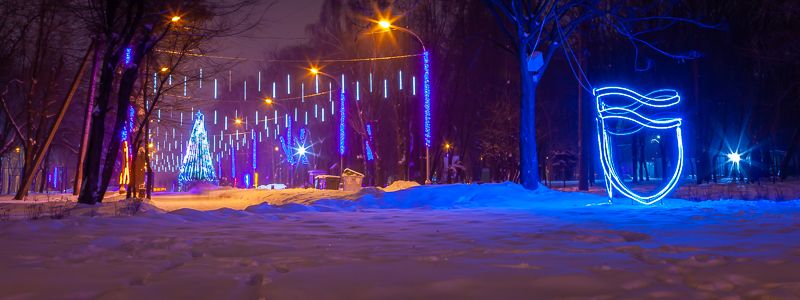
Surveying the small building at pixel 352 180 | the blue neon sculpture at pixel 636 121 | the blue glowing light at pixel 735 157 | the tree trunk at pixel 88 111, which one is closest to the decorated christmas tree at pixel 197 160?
the tree trunk at pixel 88 111

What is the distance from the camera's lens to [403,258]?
20.6ft

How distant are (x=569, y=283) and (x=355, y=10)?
30.4 m

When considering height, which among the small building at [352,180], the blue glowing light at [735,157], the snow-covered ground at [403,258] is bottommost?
the snow-covered ground at [403,258]

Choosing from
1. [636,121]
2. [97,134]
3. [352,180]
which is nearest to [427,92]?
[352,180]

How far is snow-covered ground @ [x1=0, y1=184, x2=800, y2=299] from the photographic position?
4711 millimetres

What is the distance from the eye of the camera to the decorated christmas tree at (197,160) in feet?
163

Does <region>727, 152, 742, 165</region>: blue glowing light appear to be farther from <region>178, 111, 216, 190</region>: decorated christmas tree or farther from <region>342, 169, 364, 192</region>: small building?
<region>178, 111, 216, 190</region>: decorated christmas tree

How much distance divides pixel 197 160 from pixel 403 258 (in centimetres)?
4782

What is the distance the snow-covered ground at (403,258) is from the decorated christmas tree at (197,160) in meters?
40.0

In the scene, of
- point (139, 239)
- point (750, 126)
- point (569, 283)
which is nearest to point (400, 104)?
point (750, 126)

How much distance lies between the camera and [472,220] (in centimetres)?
1160

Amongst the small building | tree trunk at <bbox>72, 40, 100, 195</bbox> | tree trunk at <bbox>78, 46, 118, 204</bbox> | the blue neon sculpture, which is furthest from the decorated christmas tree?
the blue neon sculpture

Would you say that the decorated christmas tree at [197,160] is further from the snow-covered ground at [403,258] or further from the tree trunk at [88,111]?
the snow-covered ground at [403,258]

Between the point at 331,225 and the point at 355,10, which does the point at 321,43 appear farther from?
the point at 331,225
